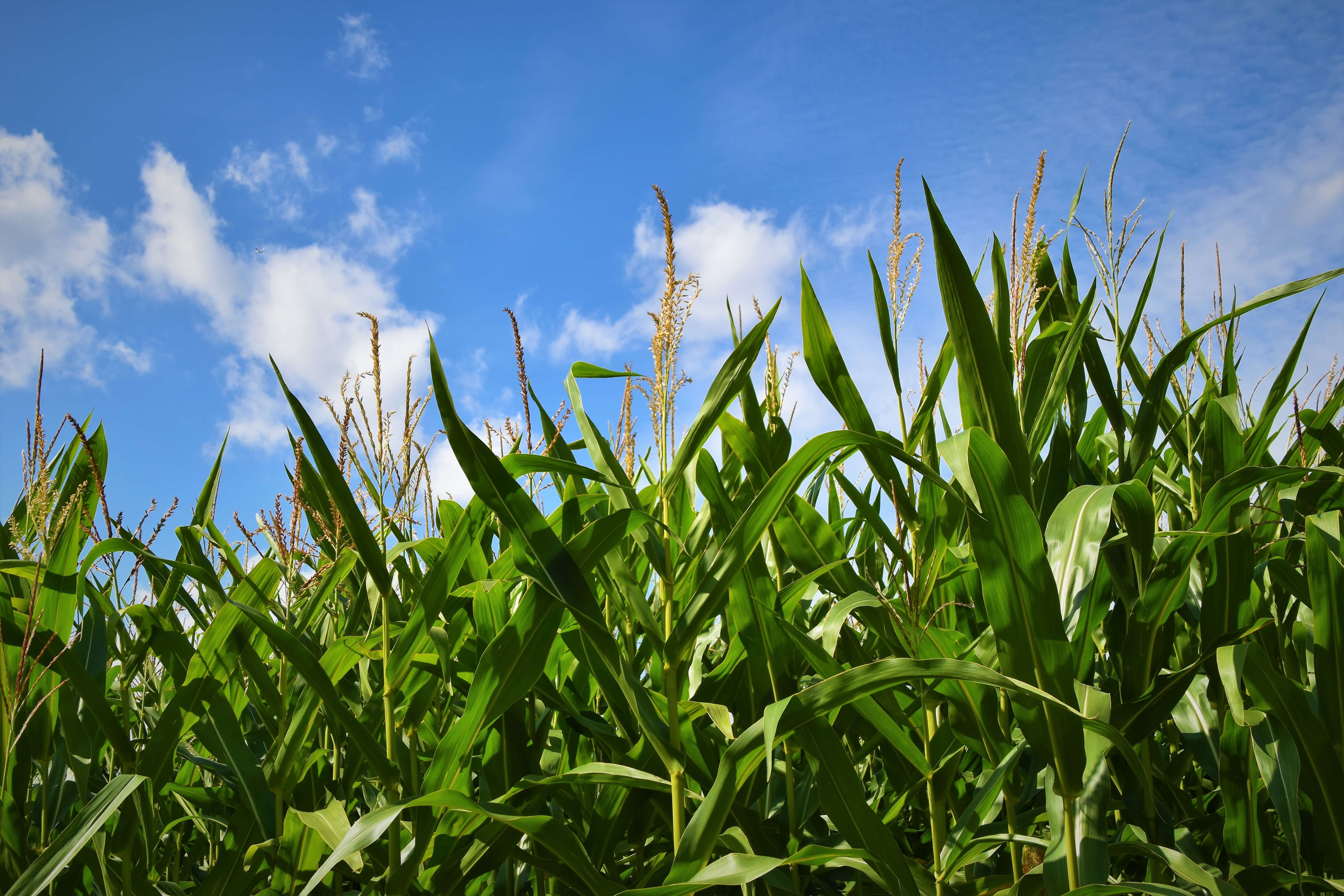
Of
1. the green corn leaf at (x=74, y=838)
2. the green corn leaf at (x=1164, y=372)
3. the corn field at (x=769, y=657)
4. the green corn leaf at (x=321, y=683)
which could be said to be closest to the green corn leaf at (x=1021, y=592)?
the corn field at (x=769, y=657)

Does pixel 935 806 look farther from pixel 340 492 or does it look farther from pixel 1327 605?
pixel 340 492

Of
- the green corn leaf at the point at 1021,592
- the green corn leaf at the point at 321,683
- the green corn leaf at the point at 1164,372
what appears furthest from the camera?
the green corn leaf at the point at 1164,372

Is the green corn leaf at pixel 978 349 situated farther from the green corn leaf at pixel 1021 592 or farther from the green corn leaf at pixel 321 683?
the green corn leaf at pixel 321 683

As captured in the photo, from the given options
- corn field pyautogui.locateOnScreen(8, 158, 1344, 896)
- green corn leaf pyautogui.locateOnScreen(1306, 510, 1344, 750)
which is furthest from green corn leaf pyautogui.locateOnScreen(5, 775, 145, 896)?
green corn leaf pyautogui.locateOnScreen(1306, 510, 1344, 750)

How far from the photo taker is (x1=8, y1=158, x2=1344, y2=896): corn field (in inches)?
33.3

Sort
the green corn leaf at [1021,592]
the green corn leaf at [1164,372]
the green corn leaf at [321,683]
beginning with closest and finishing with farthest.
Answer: the green corn leaf at [1021,592] → the green corn leaf at [321,683] → the green corn leaf at [1164,372]

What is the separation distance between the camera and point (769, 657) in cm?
102

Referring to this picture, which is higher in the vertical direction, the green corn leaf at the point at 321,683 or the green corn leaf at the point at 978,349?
the green corn leaf at the point at 978,349

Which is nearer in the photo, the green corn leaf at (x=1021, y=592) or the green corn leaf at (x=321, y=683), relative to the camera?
the green corn leaf at (x=1021, y=592)

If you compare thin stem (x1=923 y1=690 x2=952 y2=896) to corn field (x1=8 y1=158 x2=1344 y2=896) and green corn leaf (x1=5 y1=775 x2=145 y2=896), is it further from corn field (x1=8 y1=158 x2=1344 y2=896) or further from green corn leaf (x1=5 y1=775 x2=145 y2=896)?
green corn leaf (x1=5 y1=775 x2=145 y2=896)

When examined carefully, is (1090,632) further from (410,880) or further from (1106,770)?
(410,880)

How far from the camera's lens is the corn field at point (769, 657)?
0.84 meters

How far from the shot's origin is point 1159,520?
5.04 ft

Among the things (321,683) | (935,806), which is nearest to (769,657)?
(935,806)
